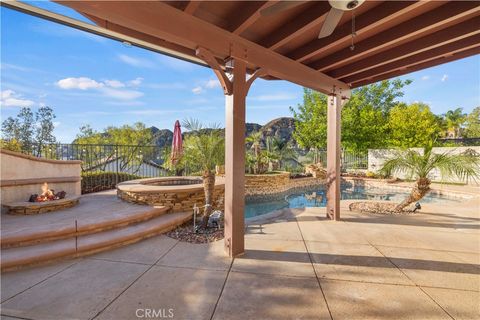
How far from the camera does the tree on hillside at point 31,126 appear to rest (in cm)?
1012

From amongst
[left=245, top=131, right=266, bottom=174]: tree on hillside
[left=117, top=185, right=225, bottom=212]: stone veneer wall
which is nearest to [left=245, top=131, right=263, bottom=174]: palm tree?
[left=245, top=131, right=266, bottom=174]: tree on hillside

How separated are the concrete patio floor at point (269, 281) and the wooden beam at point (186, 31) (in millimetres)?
2917

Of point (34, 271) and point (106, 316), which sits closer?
point (106, 316)

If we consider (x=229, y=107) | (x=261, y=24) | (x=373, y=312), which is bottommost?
(x=373, y=312)

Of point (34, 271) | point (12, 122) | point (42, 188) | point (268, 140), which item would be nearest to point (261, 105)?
point (268, 140)

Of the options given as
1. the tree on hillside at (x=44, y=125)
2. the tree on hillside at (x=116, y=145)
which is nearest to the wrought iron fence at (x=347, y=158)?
the tree on hillside at (x=116, y=145)

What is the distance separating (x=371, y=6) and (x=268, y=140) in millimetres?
10483

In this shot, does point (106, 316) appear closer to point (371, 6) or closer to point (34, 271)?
point (34, 271)

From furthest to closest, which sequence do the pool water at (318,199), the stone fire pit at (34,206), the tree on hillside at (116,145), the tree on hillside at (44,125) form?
1. the tree on hillside at (44,125)
2. the pool water at (318,199)
3. the tree on hillside at (116,145)
4. the stone fire pit at (34,206)

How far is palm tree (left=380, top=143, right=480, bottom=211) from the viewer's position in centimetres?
473

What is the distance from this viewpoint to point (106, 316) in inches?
78.4

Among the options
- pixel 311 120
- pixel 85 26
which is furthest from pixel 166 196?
pixel 311 120

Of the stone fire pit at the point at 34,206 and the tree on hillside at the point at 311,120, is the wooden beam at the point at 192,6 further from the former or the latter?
the tree on hillside at the point at 311,120

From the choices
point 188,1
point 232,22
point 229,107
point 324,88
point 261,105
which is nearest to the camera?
point 188,1
